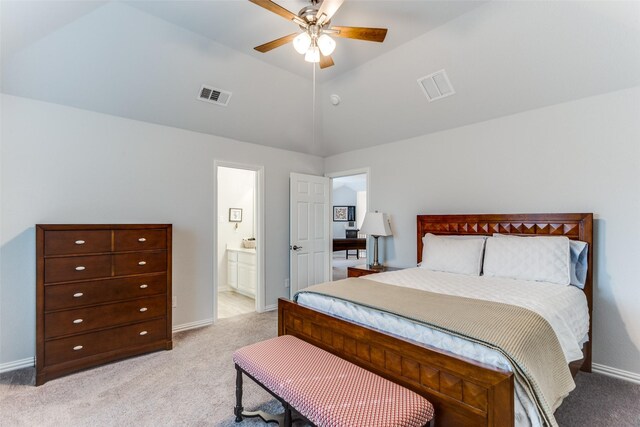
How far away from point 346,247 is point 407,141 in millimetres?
4383

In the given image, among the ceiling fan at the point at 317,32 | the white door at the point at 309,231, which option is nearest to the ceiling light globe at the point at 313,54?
the ceiling fan at the point at 317,32

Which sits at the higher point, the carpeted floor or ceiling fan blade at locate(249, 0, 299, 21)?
ceiling fan blade at locate(249, 0, 299, 21)

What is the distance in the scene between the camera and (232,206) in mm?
5621

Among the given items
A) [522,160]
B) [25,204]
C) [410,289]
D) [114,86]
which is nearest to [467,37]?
[522,160]

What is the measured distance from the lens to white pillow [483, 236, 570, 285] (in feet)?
8.13

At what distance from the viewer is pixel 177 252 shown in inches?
140

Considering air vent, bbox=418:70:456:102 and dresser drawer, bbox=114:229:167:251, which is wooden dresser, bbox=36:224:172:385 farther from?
air vent, bbox=418:70:456:102

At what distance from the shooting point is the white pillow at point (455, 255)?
2.91 m

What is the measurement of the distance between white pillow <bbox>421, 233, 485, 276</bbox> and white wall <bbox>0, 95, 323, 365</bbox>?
2142 millimetres

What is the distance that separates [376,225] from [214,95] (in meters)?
2.42

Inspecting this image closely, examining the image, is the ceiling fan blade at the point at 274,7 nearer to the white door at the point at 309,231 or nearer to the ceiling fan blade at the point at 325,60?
the ceiling fan blade at the point at 325,60

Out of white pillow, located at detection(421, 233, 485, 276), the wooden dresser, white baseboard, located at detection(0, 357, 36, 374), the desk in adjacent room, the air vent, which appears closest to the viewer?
the wooden dresser

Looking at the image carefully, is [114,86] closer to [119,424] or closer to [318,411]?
[119,424]

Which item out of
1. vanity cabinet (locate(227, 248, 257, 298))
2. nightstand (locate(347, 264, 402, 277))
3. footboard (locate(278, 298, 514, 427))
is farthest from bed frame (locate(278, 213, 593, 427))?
vanity cabinet (locate(227, 248, 257, 298))
